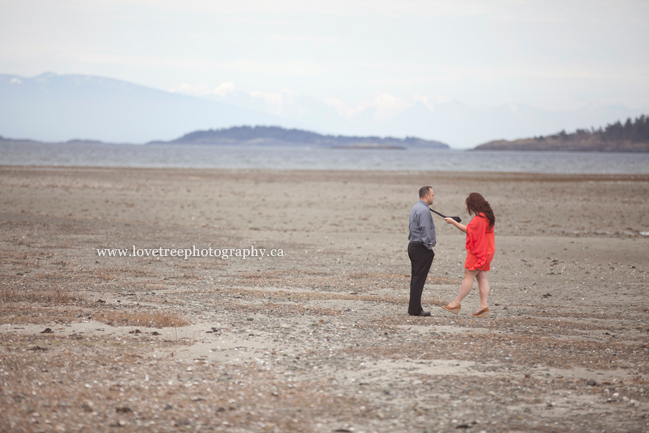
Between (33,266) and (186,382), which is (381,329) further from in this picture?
(33,266)

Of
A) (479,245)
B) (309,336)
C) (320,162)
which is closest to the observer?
(309,336)

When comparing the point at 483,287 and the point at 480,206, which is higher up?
the point at 480,206

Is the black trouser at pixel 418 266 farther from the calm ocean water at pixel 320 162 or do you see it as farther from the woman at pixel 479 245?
the calm ocean water at pixel 320 162

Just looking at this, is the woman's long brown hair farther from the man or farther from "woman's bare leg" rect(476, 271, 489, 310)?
"woman's bare leg" rect(476, 271, 489, 310)

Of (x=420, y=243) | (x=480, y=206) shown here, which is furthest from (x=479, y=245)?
(x=420, y=243)

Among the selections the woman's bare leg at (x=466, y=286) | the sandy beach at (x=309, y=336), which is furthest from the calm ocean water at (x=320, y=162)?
the woman's bare leg at (x=466, y=286)

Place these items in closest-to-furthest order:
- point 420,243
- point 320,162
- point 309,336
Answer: point 309,336 → point 420,243 → point 320,162

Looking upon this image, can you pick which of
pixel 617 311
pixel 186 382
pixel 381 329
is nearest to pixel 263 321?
pixel 381 329

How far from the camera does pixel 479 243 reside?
28.6 feet

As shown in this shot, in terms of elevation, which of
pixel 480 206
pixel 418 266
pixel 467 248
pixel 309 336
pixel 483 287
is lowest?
pixel 309 336

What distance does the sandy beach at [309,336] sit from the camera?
5164 millimetres

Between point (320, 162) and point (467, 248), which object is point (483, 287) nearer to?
point (467, 248)

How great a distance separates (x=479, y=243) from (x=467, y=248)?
0.20 m

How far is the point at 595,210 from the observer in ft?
85.2
